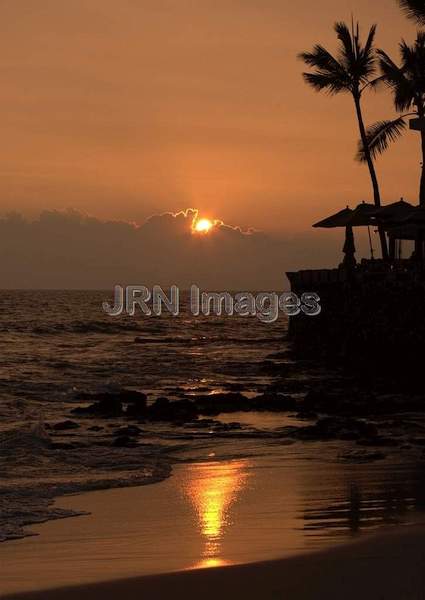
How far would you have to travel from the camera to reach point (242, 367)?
41.2 m

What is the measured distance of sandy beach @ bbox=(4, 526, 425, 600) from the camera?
23.6ft

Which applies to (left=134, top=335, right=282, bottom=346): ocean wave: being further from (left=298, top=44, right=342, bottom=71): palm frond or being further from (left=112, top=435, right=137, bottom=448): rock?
(left=112, top=435, right=137, bottom=448): rock

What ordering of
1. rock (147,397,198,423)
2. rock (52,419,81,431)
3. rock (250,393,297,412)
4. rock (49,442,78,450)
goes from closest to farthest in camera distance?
rock (49,442,78,450) → rock (52,419,81,431) → rock (147,397,198,423) → rock (250,393,297,412)

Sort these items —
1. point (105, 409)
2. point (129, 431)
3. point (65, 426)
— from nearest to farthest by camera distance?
point (129, 431) < point (65, 426) < point (105, 409)

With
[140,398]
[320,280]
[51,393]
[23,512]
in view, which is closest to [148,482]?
[23,512]

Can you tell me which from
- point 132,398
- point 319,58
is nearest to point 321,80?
point 319,58

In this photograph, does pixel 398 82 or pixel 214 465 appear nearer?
pixel 214 465

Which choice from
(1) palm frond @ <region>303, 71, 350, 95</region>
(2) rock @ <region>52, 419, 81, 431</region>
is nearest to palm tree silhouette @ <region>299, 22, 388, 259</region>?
(1) palm frond @ <region>303, 71, 350, 95</region>

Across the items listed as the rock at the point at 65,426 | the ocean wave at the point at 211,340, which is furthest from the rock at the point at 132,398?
the ocean wave at the point at 211,340

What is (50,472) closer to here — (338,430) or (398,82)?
(338,430)

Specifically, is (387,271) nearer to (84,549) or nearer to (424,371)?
(424,371)

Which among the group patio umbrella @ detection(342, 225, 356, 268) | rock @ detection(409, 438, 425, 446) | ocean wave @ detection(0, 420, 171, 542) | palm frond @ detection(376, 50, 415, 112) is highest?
palm frond @ detection(376, 50, 415, 112)

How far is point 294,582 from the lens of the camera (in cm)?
750

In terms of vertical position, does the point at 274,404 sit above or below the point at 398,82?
below
